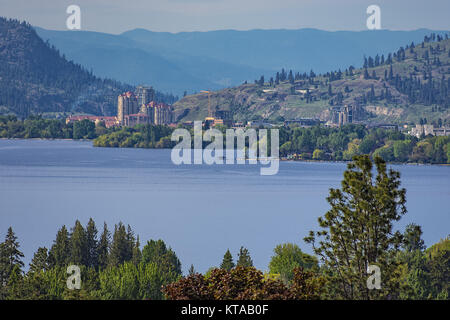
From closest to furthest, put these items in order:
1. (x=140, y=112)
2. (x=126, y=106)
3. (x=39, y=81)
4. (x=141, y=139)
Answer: (x=141, y=139) → (x=126, y=106) → (x=140, y=112) → (x=39, y=81)

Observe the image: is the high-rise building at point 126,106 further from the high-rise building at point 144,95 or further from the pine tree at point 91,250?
the pine tree at point 91,250

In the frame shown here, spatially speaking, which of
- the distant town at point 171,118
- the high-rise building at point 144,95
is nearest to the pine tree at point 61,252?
the distant town at point 171,118

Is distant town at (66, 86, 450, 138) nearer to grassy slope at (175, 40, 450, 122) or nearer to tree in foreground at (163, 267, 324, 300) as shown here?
grassy slope at (175, 40, 450, 122)

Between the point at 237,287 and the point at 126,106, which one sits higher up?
the point at 126,106

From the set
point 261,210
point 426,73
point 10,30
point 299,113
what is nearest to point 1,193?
point 261,210

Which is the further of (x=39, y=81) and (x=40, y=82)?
(x=39, y=81)

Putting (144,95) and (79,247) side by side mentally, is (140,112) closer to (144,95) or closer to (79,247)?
(144,95)

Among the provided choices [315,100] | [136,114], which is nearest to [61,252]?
[136,114]

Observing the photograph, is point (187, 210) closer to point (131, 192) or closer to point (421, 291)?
point (131, 192)
